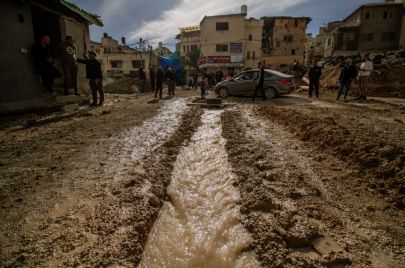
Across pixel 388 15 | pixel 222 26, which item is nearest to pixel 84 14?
pixel 222 26

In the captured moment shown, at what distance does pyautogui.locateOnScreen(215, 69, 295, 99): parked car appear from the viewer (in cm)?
1002

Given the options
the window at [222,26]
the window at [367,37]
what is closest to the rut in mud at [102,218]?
the window at [222,26]

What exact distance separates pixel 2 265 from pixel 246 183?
242cm

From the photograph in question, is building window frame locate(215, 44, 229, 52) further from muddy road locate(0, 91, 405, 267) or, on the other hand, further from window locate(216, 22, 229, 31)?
muddy road locate(0, 91, 405, 267)

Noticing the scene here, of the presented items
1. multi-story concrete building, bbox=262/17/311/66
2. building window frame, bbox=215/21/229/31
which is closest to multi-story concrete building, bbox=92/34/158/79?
building window frame, bbox=215/21/229/31

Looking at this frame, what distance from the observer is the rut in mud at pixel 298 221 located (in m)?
1.85

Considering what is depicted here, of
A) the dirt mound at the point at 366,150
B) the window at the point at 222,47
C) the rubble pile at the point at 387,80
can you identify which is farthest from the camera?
the window at the point at 222,47

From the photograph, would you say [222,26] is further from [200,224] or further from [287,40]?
[200,224]

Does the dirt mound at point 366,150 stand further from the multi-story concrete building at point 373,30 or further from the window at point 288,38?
the window at point 288,38

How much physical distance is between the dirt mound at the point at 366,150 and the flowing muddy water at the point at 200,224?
170 cm

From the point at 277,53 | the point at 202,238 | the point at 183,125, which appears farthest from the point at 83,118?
the point at 277,53

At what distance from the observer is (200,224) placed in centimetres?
243

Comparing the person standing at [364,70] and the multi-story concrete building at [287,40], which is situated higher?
the multi-story concrete building at [287,40]

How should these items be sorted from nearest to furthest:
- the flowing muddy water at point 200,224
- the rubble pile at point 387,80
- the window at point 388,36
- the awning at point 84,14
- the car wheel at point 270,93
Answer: the flowing muddy water at point 200,224 < the awning at point 84,14 < the car wheel at point 270,93 < the rubble pile at point 387,80 < the window at point 388,36
